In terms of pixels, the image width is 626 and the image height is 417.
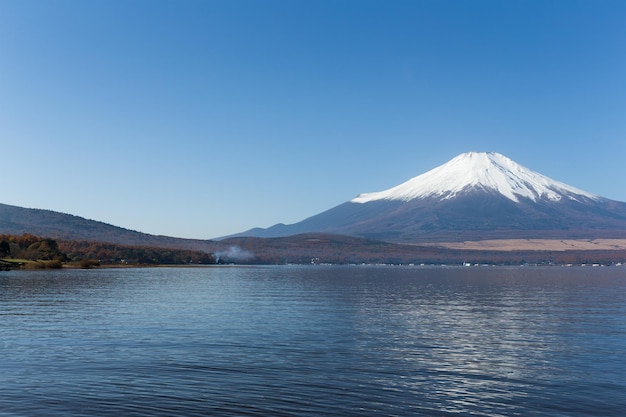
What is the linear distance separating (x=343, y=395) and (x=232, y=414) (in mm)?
5324

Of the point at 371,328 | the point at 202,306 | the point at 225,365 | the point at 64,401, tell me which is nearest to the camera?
the point at 64,401

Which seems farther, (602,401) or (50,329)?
(50,329)

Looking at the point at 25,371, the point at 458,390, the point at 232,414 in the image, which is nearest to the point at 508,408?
the point at 458,390

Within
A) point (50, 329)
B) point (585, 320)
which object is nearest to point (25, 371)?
point (50, 329)

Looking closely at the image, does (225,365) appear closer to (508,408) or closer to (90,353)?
(90,353)

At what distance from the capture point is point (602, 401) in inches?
989

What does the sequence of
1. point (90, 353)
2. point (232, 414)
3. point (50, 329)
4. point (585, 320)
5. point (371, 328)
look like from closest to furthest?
point (232, 414)
point (90, 353)
point (50, 329)
point (371, 328)
point (585, 320)

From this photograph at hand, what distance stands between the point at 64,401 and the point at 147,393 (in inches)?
131

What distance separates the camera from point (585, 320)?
53.8 meters

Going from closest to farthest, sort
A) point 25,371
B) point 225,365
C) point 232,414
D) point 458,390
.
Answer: point 232,414, point 458,390, point 25,371, point 225,365


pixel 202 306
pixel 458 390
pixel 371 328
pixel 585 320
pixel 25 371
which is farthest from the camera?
pixel 202 306

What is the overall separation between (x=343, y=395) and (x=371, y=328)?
2197 centimetres

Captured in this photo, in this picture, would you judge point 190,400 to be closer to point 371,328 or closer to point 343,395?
point 343,395

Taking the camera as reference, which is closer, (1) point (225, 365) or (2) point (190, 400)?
(2) point (190, 400)
